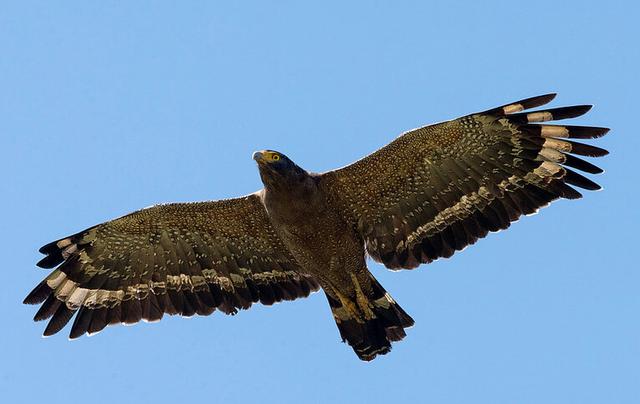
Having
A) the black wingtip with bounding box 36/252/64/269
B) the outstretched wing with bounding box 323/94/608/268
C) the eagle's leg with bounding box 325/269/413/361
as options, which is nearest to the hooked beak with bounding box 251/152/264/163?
the outstretched wing with bounding box 323/94/608/268

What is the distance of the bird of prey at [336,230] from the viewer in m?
15.6

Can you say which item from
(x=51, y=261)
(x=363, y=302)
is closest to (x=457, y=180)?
(x=363, y=302)

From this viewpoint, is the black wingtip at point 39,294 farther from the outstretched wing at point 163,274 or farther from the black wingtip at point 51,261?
the black wingtip at point 51,261

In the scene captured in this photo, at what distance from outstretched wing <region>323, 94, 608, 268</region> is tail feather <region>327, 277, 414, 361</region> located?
525 mm

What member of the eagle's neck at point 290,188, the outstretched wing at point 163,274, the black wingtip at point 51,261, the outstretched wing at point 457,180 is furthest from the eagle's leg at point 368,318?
the black wingtip at point 51,261

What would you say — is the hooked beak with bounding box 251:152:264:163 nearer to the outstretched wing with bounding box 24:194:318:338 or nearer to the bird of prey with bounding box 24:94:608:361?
the bird of prey with bounding box 24:94:608:361

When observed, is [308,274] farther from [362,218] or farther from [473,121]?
[473,121]

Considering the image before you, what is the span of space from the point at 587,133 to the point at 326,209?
11.1ft

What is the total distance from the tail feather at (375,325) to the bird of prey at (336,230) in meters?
0.01

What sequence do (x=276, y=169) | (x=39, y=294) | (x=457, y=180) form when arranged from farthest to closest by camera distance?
1. (x=39, y=294)
2. (x=457, y=180)
3. (x=276, y=169)

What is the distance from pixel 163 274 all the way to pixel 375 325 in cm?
296

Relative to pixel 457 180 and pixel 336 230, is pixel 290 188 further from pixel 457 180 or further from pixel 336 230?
pixel 457 180

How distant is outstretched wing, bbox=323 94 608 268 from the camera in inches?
611

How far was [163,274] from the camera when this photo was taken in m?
16.8
